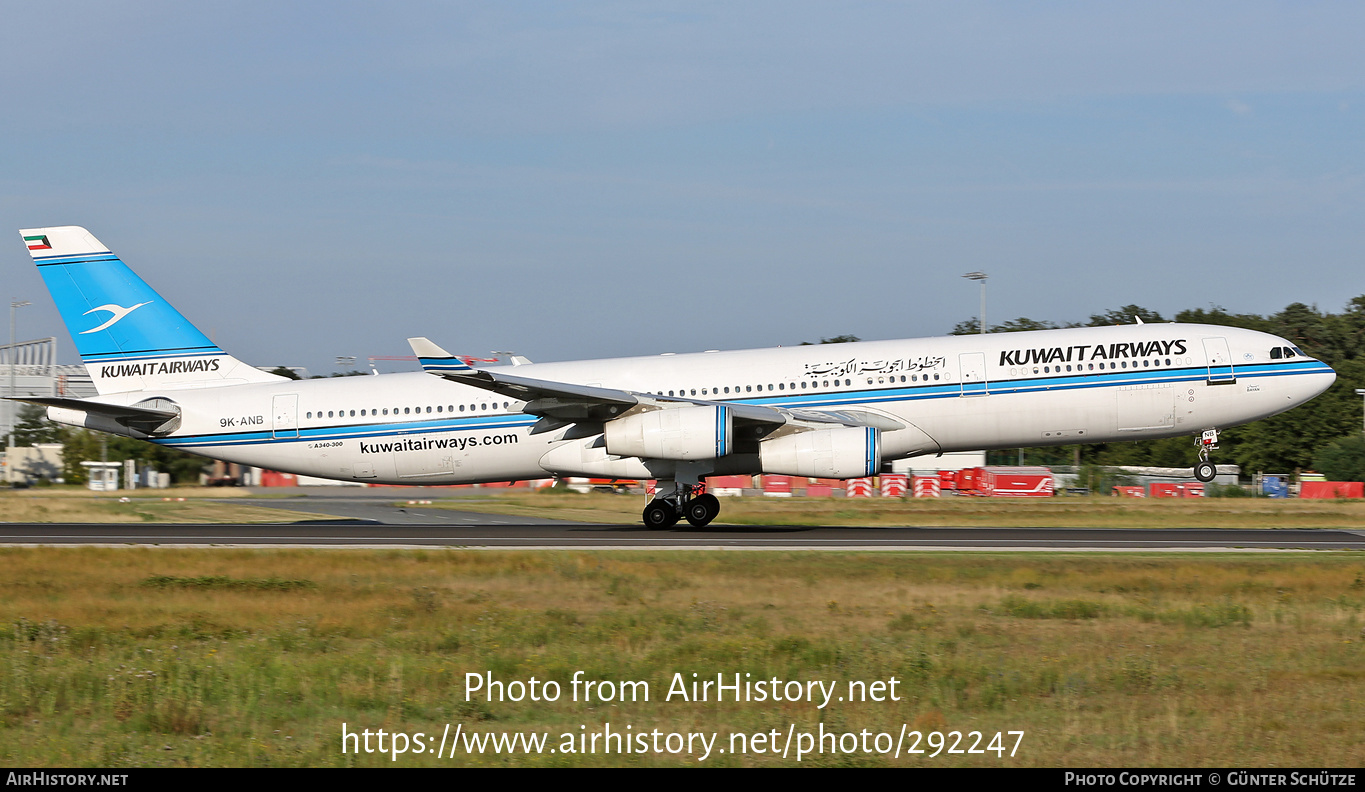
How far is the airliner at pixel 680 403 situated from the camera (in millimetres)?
26438

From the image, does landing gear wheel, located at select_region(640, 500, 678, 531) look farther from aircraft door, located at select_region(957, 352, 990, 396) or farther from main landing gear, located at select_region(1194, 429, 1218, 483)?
main landing gear, located at select_region(1194, 429, 1218, 483)

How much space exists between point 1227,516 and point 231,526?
89.9 feet

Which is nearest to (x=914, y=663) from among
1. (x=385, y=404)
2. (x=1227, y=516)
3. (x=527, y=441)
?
(x=527, y=441)

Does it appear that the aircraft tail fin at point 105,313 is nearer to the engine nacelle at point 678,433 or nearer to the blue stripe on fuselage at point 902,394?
the blue stripe on fuselage at point 902,394

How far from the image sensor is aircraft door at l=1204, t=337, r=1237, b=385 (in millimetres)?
27266

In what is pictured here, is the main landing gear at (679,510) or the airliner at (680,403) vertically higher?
the airliner at (680,403)

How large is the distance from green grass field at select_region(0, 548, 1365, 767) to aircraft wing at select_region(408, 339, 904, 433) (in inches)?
234

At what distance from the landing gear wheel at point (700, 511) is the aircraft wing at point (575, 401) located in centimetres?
242

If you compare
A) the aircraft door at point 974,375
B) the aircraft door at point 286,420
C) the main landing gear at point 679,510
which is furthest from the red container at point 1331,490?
the aircraft door at point 286,420

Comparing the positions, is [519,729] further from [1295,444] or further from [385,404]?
[1295,444]

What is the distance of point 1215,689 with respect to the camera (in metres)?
10.7

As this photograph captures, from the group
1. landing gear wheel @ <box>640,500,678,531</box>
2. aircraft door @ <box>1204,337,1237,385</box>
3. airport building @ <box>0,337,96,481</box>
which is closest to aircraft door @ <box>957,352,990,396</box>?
aircraft door @ <box>1204,337,1237,385</box>

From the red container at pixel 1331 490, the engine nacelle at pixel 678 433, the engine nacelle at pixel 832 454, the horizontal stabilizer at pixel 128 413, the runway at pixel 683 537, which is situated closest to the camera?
the runway at pixel 683 537

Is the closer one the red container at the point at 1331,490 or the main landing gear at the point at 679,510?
the main landing gear at the point at 679,510
